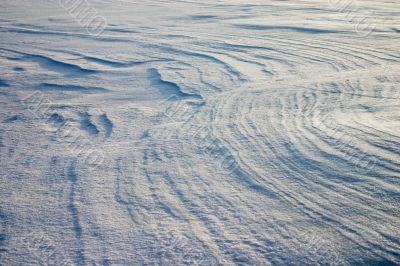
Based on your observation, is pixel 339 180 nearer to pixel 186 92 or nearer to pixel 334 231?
pixel 334 231

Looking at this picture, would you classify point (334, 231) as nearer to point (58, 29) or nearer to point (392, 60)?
point (392, 60)

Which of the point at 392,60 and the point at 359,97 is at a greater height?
the point at 392,60

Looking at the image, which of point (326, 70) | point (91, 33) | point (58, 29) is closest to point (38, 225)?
point (326, 70)

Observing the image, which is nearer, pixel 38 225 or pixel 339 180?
pixel 38 225

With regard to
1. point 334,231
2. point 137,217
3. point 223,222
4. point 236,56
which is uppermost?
point 236,56

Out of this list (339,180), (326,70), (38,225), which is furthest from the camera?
(326,70)

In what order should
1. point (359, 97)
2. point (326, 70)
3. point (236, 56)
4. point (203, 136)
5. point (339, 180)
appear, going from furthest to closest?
point (236, 56) < point (326, 70) < point (359, 97) < point (203, 136) < point (339, 180)
